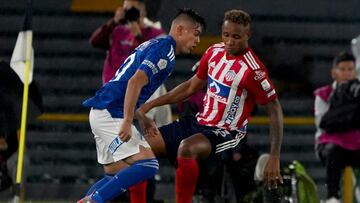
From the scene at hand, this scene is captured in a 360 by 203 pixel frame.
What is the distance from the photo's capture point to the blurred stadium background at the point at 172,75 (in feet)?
41.0

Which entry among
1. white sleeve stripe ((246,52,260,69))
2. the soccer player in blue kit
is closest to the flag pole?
the soccer player in blue kit

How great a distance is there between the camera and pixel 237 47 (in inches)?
307

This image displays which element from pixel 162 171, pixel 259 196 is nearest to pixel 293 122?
pixel 162 171

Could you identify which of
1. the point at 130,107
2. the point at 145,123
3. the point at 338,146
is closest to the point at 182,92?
the point at 145,123

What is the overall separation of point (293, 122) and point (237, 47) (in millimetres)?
5421

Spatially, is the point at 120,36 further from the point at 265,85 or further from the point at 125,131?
the point at 125,131

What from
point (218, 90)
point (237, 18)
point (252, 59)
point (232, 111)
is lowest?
point (232, 111)

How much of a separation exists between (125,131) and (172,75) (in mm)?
6001

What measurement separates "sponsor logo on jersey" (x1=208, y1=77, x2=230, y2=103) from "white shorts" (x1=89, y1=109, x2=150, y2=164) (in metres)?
0.65

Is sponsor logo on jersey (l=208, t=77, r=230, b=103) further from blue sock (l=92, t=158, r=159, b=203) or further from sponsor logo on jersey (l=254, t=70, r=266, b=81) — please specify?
blue sock (l=92, t=158, r=159, b=203)

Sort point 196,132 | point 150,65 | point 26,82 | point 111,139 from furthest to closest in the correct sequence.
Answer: point 26,82 → point 196,132 → point 111,139 → point 150,65

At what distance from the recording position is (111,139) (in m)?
7.49

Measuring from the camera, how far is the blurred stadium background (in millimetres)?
12492

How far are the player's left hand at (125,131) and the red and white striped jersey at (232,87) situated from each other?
101 centimetres
